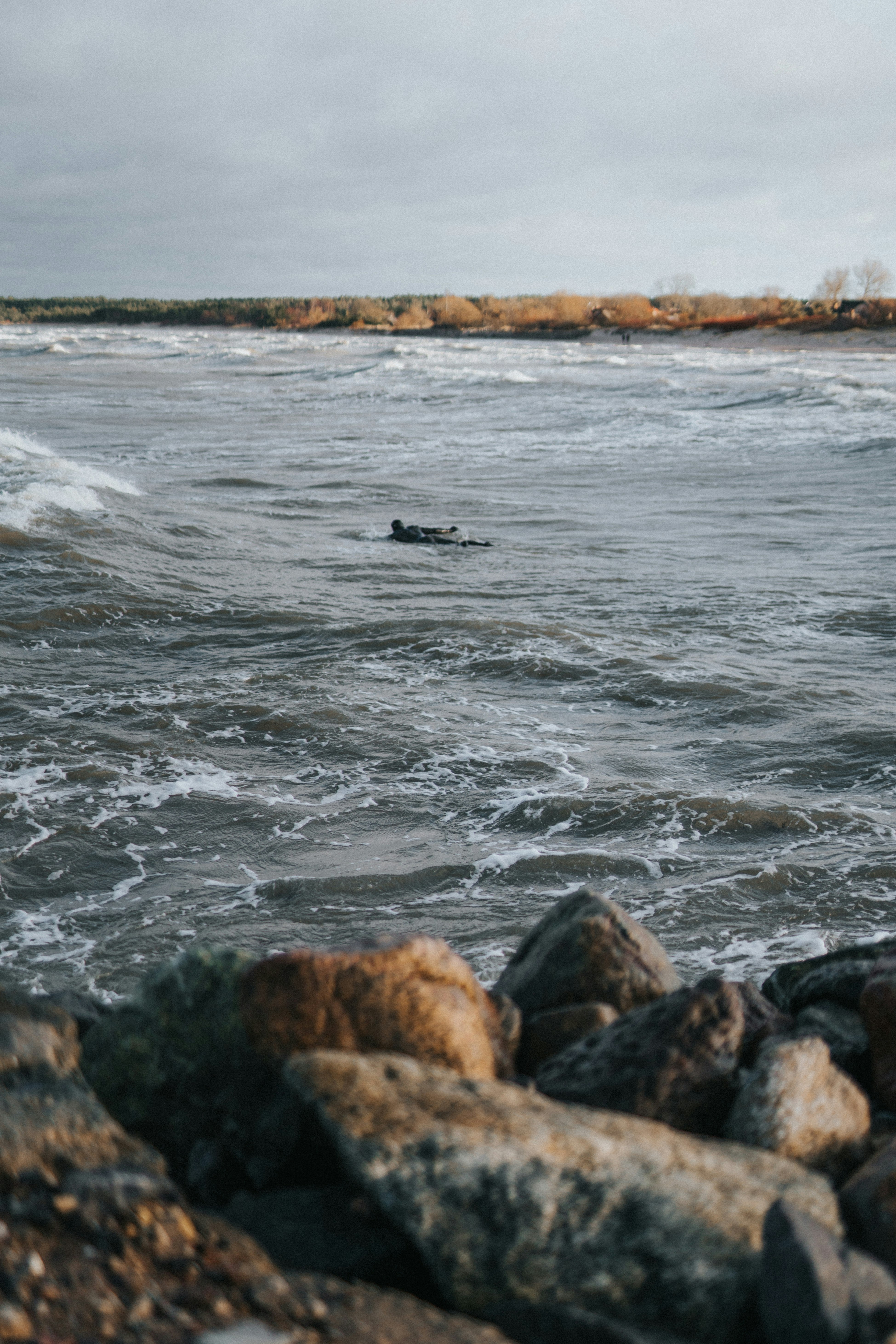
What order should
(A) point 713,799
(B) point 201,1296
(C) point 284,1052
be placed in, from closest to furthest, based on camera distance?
(B) point 201,1296 → (C) point 284,1052 → (A) point 713,799

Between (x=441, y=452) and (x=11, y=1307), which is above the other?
(x=441, y=452)

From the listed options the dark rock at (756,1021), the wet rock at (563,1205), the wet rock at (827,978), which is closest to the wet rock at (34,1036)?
the wet rock at (563,1205)

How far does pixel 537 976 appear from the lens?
3221mm

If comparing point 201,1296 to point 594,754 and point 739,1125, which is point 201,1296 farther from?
point 594,754

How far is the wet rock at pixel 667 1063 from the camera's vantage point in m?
2.53

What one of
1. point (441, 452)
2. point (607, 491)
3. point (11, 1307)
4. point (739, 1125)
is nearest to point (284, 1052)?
point (11, 1307)

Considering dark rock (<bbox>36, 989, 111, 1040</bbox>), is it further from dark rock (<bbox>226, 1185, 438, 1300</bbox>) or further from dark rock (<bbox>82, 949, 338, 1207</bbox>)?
dark rock (<bbox>226, 1185, 438, 1300</bbox>)

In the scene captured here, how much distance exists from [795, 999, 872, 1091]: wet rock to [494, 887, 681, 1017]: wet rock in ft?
1.31

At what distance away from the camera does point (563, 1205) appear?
2.00 meters

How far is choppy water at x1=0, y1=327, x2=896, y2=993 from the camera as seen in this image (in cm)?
474

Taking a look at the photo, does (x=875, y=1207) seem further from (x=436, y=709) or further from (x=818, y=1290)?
(x=436, y=709)

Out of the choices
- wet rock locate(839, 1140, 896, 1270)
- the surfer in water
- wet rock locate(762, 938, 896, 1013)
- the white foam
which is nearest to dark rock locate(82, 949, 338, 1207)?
wet rock locate(839, 1140, 896, 1270)

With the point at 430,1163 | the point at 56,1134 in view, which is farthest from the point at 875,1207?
the point at 56,1134

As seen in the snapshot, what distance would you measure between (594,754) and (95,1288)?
4788mm
